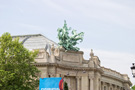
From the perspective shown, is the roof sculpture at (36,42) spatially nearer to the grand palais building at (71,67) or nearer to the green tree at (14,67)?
the grand palais building at (71,67)

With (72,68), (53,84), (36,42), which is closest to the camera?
(53,84)

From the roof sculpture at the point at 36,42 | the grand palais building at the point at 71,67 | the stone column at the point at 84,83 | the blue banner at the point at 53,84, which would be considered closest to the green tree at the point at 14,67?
the grand palais building at the point at 71,67

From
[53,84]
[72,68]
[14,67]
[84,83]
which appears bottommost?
[84,83]

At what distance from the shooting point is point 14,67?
49.5 m

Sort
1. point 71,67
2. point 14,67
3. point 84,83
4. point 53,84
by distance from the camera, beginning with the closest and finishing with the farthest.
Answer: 1. point 53,84
2. point 14,67
3. point 71,67
4. point 84,83

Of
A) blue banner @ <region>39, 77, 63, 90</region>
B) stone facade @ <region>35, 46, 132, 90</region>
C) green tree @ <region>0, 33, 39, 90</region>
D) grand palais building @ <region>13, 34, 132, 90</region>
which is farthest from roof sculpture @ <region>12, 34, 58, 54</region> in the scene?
blue banner @ <region>39, 77, 63, 90</region>

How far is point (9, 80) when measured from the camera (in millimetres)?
48500

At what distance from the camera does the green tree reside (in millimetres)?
47938

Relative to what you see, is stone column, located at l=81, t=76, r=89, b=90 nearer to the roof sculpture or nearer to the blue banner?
the roof sculpture

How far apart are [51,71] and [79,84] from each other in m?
7.15

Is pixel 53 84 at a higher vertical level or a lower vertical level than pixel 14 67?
lower

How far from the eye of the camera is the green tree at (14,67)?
47.9 meters

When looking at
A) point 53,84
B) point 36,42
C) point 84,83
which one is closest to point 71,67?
point 84,83

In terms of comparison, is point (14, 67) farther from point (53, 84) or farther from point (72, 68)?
point (53, 84)
